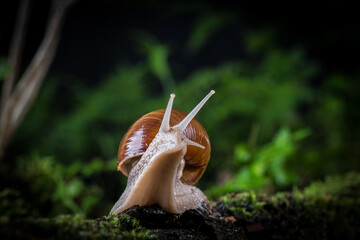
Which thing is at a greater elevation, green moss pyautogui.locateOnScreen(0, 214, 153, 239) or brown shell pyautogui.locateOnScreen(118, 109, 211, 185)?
brown shell pyautogui.locateOnScreen(118, 109, 211, 185)

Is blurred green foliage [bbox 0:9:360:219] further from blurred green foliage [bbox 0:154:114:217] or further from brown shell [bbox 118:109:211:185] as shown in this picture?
brown shell [bbox 118:109:211:185]

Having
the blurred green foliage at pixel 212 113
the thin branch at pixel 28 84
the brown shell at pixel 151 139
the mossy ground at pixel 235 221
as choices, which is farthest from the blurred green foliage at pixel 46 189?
the mossy ground at pixel 235 221

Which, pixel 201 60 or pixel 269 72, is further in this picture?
pixel 201 60

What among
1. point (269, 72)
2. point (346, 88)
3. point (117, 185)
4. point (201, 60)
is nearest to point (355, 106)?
point (346, 88)

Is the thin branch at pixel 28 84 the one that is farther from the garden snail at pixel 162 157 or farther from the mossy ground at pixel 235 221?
the mossy ground at pixel 235 221

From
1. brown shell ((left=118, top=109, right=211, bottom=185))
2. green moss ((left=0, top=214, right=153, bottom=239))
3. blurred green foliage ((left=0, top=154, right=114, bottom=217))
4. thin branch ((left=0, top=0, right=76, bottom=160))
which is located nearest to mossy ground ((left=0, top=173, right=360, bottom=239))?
green moss ((left=0, top=214, right=153, bottom=239))

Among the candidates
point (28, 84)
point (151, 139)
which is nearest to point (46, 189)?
point (28, 84)

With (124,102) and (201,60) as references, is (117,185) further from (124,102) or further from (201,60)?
(201,60)
